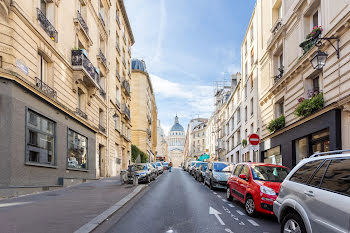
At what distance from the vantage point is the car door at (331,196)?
3.62 m

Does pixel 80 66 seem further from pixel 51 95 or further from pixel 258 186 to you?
pixel 258 186

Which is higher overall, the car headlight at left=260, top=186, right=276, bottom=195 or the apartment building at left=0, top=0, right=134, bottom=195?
the apartment building at left=0, top=0, right=134, bottom=195

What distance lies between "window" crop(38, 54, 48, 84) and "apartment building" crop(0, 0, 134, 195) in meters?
0.05

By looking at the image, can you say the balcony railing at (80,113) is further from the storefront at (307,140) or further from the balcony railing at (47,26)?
the storefront at (307,140)

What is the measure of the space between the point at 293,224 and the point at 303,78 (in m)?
11.7

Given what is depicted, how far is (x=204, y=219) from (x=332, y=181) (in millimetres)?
4244

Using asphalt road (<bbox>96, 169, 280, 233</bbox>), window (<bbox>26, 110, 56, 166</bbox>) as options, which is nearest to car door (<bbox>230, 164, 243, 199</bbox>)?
asphalt road (<bbox>96, 169, 280, 233</bbox>)

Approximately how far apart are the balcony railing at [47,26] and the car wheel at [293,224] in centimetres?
1378

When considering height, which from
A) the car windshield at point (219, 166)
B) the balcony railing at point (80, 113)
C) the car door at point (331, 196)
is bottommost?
the car windshield at point (219, 166)

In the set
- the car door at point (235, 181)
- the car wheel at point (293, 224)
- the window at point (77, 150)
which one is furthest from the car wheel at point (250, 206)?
the window at point (77, 150)

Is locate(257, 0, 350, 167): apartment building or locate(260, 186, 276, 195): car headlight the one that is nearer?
locate(260, 186, 276, 195): car headlight

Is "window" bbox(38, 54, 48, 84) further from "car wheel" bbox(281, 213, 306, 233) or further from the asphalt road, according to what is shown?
"car wheel" bbox(281, 213, 306, 233)

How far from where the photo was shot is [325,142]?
12828 mm

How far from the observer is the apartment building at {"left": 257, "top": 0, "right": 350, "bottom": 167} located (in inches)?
443
